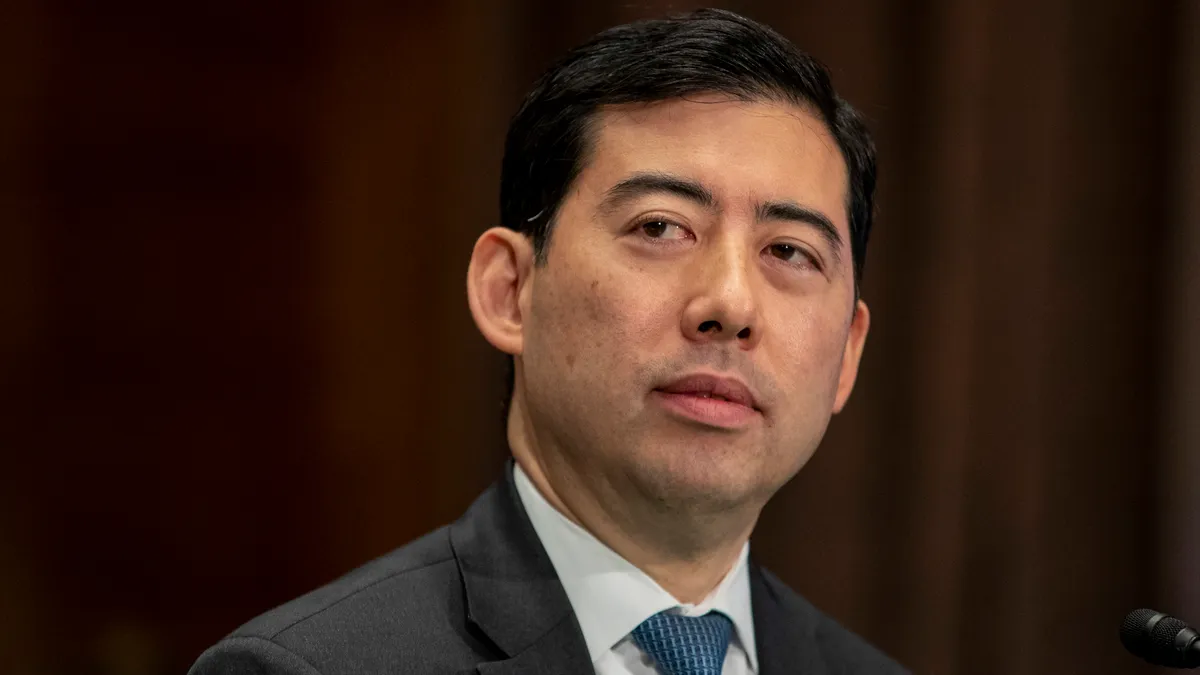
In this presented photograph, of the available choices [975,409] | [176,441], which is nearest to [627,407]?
[975,409]

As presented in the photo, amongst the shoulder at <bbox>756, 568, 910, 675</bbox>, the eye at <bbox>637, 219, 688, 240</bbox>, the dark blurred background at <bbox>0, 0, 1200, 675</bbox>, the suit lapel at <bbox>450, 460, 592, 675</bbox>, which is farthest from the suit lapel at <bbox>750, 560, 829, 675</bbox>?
the dark blurred background at <bbox>0, 0, 1200, 675</bbox>

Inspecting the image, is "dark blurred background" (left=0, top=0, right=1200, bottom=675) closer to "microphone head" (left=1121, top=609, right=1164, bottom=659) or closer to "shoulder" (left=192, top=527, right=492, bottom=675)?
"shoulder" (left=192, top=527, right=492, bottom=675)

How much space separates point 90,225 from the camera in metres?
3.18

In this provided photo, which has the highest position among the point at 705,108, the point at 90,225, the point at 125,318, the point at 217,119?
the point at 705,108

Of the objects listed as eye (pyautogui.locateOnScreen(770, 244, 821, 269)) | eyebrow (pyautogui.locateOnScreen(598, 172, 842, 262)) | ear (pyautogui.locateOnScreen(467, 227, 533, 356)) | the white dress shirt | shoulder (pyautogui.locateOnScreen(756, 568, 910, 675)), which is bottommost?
shoulder (pyautogui.locateOnScreen(756, 568, 910, 675))

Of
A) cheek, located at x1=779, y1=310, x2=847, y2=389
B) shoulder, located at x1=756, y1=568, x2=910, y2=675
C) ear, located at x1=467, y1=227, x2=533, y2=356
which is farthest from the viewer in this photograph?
shoulder, located at x1=756, y1=568, x2=910, y2=675

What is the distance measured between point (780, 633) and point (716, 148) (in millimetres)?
750

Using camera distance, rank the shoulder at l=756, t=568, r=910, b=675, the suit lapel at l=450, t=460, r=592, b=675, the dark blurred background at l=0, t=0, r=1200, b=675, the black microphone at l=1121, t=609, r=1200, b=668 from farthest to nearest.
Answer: the dark blurred background at l=0, t=0, r=1200, b=675 < the shoulder at l=756, t=568, r=910, b=675 < the suit lapel at l=450, t=460, r=592, b=675 < the black microphone at l=1121, t=609, r=1200, b=668

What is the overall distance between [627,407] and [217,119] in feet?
5.97

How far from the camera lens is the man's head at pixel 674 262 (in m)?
1.82

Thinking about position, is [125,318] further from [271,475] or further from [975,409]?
[975,409]

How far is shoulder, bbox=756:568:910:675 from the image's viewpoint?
2166mm

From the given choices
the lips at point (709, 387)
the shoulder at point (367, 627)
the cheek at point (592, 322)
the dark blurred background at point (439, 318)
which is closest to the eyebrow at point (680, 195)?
the cheek at point (592, 322)

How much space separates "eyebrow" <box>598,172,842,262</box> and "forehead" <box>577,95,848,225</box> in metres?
0.01
